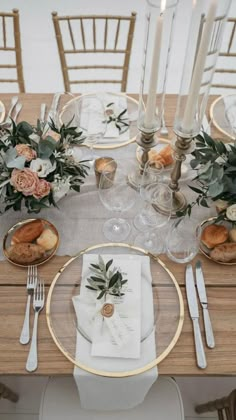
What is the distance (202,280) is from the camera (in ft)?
3.38

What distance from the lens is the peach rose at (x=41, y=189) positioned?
1049 millimetres

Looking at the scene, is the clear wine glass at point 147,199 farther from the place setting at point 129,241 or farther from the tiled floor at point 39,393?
the tiled floor at point 39,393

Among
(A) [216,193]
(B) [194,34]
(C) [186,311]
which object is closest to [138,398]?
(C) [186,311]

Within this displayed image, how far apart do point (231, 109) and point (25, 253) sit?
0.96 meters

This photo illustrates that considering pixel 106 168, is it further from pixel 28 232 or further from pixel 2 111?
pixel 2 111

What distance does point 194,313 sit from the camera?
0.97m

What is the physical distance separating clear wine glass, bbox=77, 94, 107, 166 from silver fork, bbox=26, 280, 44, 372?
1.61 feet

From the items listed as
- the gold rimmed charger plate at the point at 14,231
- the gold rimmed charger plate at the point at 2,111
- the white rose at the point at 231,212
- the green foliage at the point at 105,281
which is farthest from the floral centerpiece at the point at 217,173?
the gold rimmed charger plate at the point at 2,111

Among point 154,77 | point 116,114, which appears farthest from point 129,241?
point 116,114

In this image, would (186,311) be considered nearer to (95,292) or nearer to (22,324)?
(95,292)

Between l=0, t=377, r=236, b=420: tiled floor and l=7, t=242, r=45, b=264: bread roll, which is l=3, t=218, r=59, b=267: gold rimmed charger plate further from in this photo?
l=0, t=377, r=236, b=420: tiled floor

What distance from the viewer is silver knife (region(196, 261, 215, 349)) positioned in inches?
36.7

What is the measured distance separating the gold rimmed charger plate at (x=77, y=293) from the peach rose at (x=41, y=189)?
189 millimetres

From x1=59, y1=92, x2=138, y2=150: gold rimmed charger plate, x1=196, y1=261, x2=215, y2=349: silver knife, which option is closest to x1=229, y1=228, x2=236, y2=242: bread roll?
x1=196, y1=261, x2=215, y2=349: silver knife
